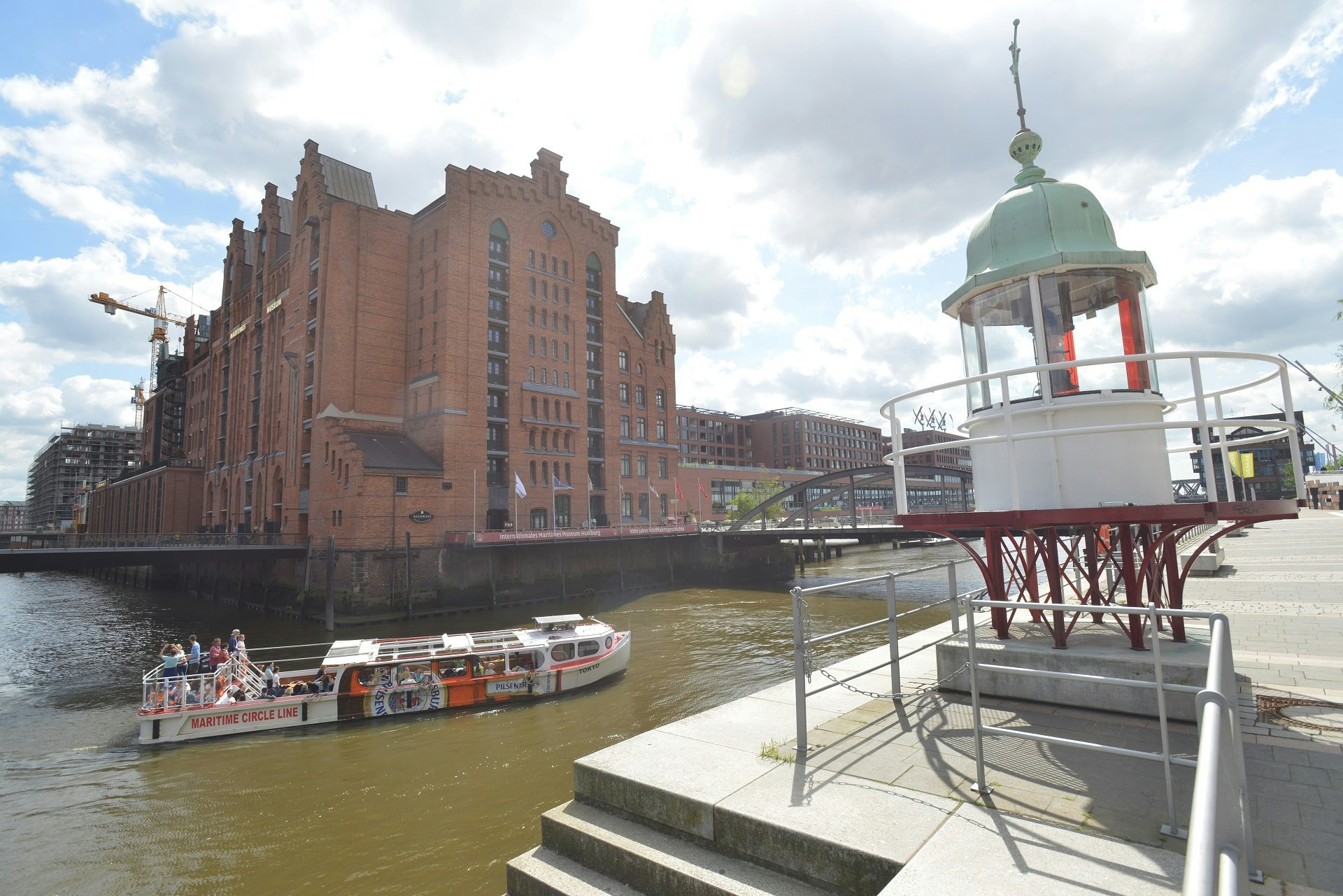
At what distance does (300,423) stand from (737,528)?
36.4 meters

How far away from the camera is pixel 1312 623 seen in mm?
12344

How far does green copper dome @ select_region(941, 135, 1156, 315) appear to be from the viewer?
7.74 meters

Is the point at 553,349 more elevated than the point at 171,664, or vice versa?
the point at 553,349

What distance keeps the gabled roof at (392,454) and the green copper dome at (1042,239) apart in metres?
40.7

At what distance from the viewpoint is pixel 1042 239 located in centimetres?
804

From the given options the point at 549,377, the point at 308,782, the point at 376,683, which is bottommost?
the point at 308,782

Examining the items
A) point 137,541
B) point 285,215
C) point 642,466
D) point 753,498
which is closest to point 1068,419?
point 137,541

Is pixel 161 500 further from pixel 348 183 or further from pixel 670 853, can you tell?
pixel 670 853

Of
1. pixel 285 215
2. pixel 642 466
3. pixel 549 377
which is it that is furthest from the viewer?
pixel 285 215

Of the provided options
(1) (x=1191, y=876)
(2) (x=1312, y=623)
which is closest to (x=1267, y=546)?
(2) (x=1312, y=623)

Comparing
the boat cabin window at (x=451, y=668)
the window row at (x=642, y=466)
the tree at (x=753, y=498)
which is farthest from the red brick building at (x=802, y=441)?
the boat cabin window at (x=451, y=668)

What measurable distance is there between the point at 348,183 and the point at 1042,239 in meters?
60.8

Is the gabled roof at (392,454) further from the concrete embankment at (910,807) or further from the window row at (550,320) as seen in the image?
the concrete embankment at (910,807)

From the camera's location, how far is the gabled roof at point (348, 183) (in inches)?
2141
